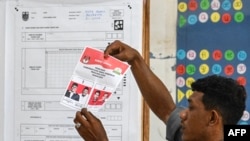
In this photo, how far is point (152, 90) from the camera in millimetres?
1530

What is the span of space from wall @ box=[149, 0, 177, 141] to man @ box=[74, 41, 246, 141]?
4.4 inches

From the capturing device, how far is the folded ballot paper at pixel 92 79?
139 centimetres

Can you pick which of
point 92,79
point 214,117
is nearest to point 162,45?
point 92,79

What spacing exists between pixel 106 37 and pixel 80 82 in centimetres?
36

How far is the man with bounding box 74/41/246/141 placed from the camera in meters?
1.25

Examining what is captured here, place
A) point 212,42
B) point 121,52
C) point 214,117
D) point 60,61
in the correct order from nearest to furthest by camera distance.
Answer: point 214,117 < point 121,52 < point 212,42 < point 60,61

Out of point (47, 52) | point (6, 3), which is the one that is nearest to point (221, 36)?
point (47, 52)

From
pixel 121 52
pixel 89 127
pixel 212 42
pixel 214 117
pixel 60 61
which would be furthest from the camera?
pixel 60 61

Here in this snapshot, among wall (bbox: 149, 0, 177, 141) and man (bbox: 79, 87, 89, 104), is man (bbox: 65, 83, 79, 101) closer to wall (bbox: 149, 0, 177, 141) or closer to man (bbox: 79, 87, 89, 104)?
man (bbox: 79, 87, 89, 104)

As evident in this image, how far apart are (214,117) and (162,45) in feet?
1.55

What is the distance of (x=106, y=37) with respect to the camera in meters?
1.69

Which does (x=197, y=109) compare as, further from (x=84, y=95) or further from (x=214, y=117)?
(x=84, y=95)

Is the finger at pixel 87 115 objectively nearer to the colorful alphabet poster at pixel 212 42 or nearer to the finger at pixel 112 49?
the finger at pixel 112 49

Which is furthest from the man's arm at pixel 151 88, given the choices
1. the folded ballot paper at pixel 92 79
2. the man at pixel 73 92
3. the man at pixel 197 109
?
the man at pixel 73 92
